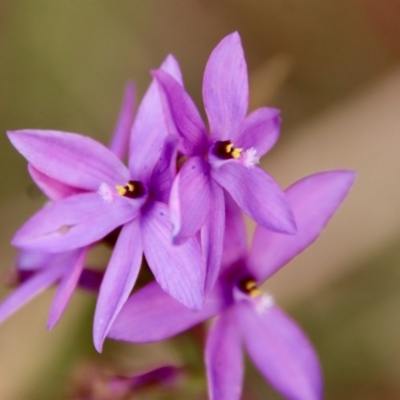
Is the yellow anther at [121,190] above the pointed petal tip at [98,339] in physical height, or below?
above

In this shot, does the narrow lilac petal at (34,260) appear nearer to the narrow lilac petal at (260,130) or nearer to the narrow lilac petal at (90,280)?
the narrow lilac petal at (90,280)

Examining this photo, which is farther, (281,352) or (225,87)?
(281,352)

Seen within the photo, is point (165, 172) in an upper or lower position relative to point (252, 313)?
upper

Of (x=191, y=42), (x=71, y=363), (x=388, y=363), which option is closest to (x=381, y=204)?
(x=388, y=363)

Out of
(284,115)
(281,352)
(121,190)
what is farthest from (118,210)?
(284,115)

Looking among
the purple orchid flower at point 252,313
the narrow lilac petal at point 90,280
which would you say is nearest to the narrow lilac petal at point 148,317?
the purple orchid flower at point 252,313

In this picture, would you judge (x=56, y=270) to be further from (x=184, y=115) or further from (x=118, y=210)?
(x=184, y=115)
